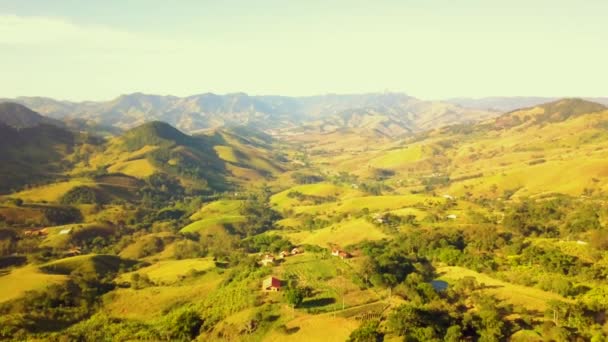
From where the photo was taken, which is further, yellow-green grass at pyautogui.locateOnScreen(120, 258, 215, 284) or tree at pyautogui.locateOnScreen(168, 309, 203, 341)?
yellow-green grass at pyautogui.locateOnScreen(120, 258, 215, 284)

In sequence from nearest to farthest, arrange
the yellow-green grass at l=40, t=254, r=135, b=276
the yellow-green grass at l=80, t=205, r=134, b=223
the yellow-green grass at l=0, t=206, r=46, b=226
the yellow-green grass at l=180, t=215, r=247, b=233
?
the yellow-green grass at l=40, t=254, r=135, b=276 → the yellow-green grass at l=0, t=206, r=46, b=226 → the yellow-green grass at l=180, t=215, r=247, b=233 → the yellow-green grass at l=80, t=205, r=134, b=223

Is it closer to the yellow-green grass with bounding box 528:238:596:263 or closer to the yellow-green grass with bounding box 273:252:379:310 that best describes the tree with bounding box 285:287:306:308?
the yellow-green grass with bounding box 273:252:379:310

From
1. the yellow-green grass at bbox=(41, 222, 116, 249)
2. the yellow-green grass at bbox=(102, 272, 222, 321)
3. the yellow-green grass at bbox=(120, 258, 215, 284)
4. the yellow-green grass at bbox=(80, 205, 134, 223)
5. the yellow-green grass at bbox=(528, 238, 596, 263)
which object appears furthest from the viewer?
the yellow-green grass at bbox=(80, 205, 134, 223)

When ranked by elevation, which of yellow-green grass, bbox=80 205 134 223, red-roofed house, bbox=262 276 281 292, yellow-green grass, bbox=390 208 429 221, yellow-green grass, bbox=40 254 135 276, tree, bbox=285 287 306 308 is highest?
tree, bbox=285 287 306 308

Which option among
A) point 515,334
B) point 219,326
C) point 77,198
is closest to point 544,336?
point 515,334

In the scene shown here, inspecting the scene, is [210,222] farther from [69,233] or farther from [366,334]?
[366,334]

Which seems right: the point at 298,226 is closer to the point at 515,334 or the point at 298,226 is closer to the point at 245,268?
the point at 245,268

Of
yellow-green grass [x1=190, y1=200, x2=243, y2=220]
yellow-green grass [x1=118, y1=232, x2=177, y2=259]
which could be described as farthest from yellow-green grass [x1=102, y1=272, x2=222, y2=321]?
yellow-green grass [x1=190, y1=200, x2=243, y2=220]
